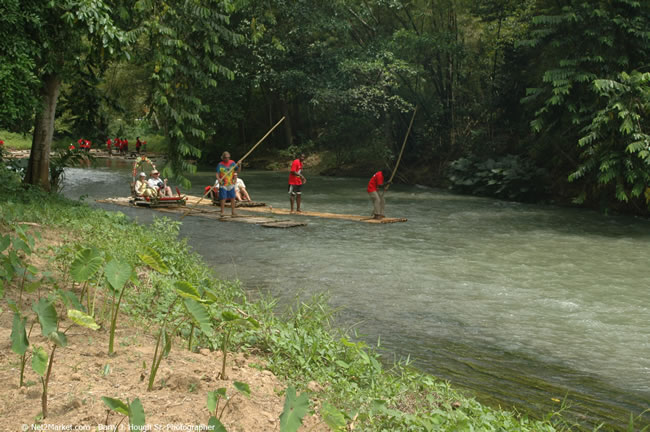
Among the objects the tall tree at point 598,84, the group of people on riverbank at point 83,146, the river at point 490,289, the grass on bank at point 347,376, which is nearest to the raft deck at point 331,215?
the river at point 490,289

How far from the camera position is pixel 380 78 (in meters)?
28.9

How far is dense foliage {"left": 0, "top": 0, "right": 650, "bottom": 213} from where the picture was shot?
10062 millimetres

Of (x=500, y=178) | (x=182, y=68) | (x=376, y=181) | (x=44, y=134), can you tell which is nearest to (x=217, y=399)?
(x=182, y=68)

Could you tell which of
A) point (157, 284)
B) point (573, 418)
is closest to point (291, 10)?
point (157, 284)

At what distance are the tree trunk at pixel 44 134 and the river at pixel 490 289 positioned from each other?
3267 millimetres

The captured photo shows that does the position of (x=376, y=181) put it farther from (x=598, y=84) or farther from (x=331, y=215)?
(x=598, y=84)

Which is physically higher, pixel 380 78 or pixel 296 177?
pixel 380 78

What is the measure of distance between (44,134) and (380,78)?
17.7m

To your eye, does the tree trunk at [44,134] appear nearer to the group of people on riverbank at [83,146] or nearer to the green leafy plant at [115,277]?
the group of people on riverbank at [83,146]

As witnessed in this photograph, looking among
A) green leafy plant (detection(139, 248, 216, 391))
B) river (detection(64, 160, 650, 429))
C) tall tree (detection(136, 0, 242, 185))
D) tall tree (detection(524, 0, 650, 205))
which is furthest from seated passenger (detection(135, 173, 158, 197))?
green leafy plant (detection(139, 248, 216, 391))

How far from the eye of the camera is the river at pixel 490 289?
245 inches

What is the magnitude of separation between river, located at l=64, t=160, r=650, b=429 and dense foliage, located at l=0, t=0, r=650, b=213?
272 cm

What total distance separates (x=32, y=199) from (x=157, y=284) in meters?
6.47

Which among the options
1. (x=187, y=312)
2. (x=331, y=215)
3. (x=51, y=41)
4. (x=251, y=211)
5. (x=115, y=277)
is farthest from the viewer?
(x=251, y=211)
